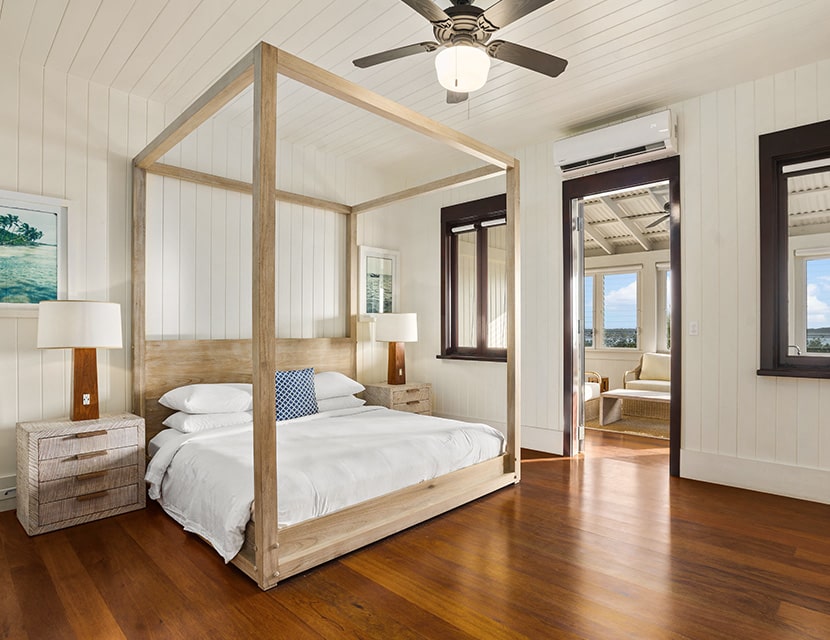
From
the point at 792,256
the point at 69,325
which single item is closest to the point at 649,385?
the point at 792,256

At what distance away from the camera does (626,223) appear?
275 inches

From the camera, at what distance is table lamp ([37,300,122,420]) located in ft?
9.06

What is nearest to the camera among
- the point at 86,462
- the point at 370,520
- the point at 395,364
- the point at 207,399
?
the point at 370,520

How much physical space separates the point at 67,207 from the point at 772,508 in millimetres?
4822

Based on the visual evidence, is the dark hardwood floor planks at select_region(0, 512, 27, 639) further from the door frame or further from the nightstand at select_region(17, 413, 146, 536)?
the door frame

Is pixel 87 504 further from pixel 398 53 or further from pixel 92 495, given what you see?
pixel 398 53

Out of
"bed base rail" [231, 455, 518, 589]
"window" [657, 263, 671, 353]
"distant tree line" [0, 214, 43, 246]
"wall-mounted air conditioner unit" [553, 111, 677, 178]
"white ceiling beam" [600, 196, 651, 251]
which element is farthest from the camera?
"window" [657, 263, 671, 353]

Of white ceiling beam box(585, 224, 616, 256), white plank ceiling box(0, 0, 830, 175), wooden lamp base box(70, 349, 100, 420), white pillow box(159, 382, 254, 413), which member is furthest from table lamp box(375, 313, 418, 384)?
white ceiling beam box(585, 224, 616, 256)

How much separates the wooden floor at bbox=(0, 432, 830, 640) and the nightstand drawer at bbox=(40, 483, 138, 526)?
0.28ft

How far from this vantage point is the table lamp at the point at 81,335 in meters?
2.76

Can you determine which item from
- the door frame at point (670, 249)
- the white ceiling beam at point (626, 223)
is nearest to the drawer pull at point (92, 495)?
the door frame at point (670, 249)

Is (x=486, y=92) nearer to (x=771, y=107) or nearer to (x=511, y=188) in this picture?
(x=511, y=188)

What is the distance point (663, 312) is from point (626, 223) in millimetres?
1427

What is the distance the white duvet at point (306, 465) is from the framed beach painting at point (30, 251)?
123cm
